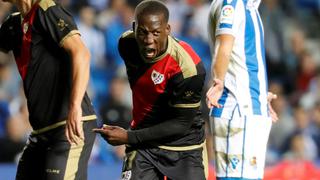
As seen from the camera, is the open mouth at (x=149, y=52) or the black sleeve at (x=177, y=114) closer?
the open mouth at (x=149, y=52)

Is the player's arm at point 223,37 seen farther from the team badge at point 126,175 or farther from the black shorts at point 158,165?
the team badge at point 126,175

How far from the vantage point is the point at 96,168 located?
29.3 feet

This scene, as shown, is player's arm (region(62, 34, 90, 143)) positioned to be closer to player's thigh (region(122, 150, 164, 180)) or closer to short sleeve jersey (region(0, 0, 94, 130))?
short sleeve jersey (region(0, 0, 94, 130))

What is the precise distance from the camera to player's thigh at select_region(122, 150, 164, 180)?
538cm

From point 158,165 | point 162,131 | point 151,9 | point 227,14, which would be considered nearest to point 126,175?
point 158,165

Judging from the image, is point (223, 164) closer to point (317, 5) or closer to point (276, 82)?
point (276, 82)

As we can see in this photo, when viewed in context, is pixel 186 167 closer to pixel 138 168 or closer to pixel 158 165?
pixel 158 165

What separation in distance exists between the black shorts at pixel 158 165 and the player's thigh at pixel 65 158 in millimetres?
→ 383

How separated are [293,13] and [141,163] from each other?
718 cm

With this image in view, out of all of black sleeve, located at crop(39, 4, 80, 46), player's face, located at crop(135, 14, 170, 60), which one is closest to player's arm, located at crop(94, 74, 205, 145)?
player's face, located at crop(135, 14, 170, 60)

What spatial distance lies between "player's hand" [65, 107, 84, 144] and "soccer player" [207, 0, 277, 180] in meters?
1.08

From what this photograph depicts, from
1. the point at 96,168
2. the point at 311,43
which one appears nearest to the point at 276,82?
the point at 311,43

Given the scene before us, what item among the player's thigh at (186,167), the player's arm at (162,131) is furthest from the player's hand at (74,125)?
the player's thigh at (186,167)

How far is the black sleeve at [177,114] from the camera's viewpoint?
524 centimetres
